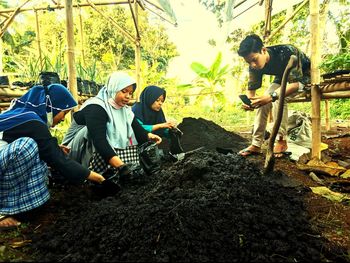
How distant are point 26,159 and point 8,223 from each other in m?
0.40

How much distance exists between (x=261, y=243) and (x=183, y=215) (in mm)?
398

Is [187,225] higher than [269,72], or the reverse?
[269,72]

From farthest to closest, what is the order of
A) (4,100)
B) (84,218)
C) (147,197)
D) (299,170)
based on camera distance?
1. (4,100)
2. (299,170)
3. (147,197)
4. (84,218)

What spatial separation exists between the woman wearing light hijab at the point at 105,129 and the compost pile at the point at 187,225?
0.44m

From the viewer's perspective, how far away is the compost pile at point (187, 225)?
1.39 meters

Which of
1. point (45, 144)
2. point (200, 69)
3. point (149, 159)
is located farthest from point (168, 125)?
point (200, 69)

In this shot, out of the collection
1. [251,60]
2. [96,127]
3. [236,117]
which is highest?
[251,60]

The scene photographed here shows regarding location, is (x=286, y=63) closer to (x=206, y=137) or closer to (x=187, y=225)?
(x=206, y=137)

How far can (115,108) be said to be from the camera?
279 centimetres

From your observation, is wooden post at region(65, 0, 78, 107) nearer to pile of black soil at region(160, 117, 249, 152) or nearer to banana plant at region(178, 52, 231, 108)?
pile of black soil at region(160, 117, 249, 152)

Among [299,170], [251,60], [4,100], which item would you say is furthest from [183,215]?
[4,100]

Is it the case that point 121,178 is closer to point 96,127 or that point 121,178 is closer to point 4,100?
point 96,127

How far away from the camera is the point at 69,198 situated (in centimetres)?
233

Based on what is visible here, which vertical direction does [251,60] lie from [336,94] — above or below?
above
